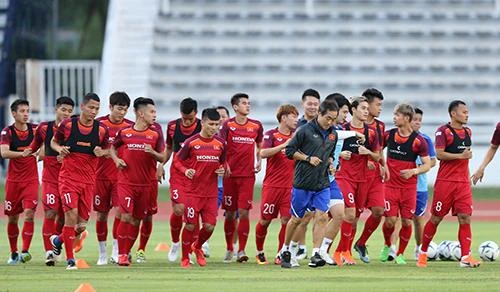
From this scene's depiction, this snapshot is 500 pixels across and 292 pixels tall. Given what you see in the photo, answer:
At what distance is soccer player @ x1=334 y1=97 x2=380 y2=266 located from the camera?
1738 cm

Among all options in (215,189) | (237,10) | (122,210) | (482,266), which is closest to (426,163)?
(482,266)

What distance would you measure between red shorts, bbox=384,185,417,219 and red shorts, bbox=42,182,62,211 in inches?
165

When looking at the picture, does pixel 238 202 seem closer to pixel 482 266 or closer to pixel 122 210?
pixel 122 210

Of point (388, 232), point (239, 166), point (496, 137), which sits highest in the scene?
point (496, 137)

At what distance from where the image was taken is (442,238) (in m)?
22.2

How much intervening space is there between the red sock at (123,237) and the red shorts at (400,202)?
336 cm

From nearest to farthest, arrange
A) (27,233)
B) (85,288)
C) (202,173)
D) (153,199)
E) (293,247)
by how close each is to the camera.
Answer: (85,288)
(293,247)
(202,173)
(153,199)
(27,233)

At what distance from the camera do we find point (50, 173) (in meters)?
17.6

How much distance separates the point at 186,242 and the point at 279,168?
169cm

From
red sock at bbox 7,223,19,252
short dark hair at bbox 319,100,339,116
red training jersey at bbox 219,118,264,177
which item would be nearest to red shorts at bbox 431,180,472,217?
short dark hair at bbox 319,100,339,116

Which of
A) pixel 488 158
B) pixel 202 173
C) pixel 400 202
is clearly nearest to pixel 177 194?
pixel 202 173

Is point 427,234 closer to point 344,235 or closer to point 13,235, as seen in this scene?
point 344,235

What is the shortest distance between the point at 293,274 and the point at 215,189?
2186 mm

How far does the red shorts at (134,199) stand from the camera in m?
17.3
